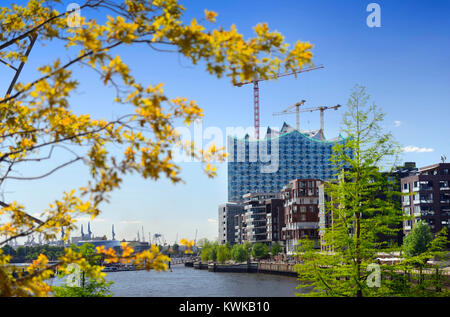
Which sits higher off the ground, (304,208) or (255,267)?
(304,208)

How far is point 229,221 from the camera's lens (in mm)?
190125

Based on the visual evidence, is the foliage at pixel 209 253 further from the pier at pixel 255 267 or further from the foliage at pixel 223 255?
the foliage at pixel 223 255

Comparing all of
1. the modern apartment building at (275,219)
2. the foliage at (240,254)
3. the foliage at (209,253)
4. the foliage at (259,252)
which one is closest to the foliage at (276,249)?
the foliage at (259,252)

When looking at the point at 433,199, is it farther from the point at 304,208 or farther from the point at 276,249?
the point at 276,249

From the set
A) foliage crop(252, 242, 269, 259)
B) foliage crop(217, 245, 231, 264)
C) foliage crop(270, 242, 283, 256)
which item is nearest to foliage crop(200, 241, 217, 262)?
foliage crop(217, 245, 231, 264)

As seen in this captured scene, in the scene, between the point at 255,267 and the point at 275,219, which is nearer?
the point at 255,267

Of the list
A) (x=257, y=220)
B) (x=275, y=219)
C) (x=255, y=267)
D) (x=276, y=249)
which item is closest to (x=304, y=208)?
(x=276, y=249)

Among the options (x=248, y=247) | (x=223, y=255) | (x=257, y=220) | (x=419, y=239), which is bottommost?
(x=223, y=255)

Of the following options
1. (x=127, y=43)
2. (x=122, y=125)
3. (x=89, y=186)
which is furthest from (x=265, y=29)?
(x=89, y=186)

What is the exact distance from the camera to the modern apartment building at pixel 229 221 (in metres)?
189

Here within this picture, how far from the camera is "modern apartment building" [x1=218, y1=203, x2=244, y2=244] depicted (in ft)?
621

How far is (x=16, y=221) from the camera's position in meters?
6.68
